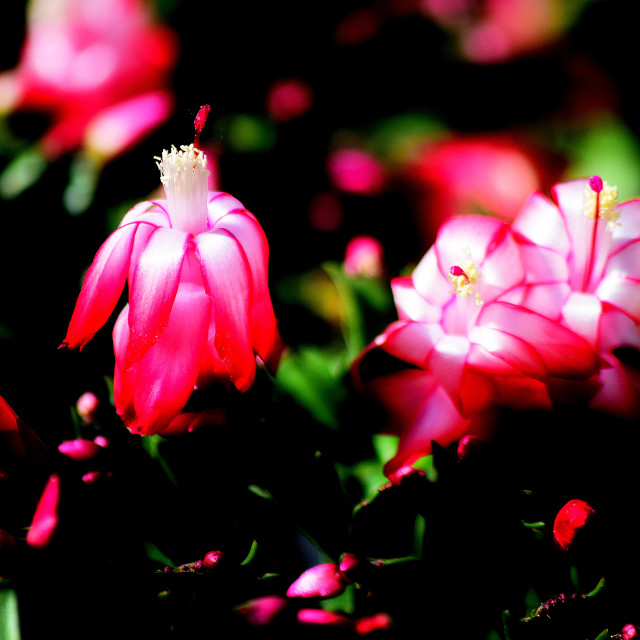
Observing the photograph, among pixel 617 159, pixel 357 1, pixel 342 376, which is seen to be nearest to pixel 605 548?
pixel 342 376

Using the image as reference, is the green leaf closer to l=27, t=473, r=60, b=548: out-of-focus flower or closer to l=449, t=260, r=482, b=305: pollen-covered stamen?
l=27, t=473, r=60, b=548: out-of-focus flower

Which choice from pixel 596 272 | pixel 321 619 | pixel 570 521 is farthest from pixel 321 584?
pixel 596 272

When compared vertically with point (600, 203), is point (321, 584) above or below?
below

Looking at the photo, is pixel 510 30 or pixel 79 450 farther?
pixel 510 30

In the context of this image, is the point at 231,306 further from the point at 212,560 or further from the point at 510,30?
the point at 510,30

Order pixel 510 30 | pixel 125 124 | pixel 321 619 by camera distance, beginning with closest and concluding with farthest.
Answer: pixel 321 619
pixel 125 124
pixel 510 30

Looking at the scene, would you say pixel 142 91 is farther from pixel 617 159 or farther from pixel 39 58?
pixel 617 159
